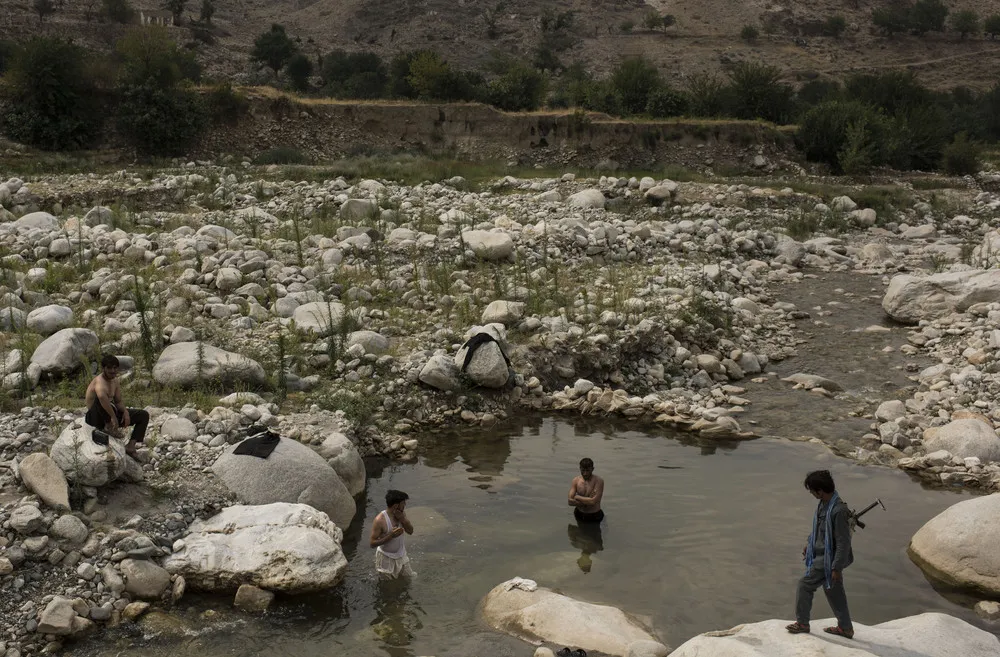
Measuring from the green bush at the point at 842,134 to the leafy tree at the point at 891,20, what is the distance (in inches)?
1890

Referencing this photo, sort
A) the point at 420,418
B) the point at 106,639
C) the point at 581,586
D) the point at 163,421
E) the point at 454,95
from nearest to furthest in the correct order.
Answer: the point at 106,639 → the point at 581,586 → the point at 163,421 → the point at 420,418 → the point at 454,95

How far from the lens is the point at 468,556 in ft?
22.0

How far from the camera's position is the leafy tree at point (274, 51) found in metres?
52.6

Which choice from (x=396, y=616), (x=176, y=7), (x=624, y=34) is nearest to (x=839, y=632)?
(x=396, y=616)

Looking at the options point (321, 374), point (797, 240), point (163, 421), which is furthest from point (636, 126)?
point (163, 421)

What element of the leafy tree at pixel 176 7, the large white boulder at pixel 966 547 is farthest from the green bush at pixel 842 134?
the leafy tree at pixel 176 7

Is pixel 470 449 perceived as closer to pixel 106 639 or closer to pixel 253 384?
pixel 253 384

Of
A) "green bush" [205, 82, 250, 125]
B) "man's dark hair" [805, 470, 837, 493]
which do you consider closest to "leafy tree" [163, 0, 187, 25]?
"green bush" [205, 82, 250, 125]

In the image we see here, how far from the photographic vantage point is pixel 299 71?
168 feet

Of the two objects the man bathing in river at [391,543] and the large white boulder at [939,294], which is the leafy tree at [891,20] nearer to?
the large white boulder at [939,294]

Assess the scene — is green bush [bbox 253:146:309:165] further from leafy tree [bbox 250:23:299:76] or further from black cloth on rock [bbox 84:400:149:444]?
leafy tree [bbox 250:23:299:76]

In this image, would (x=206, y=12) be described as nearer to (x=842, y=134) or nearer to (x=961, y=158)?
(x=842, y=134)

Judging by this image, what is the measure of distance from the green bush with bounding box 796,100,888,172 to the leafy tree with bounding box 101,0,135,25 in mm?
43691

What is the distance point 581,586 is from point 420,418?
335 centimetres
